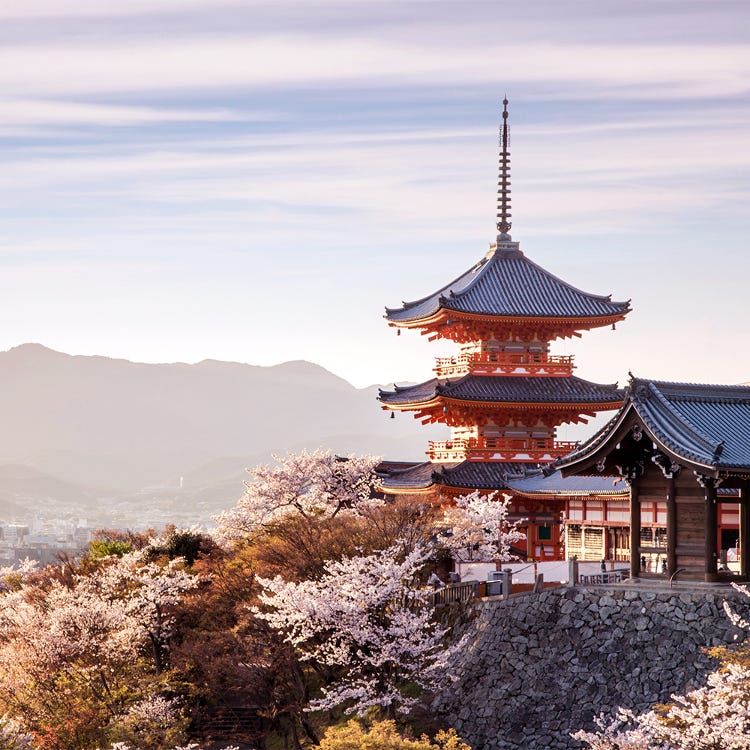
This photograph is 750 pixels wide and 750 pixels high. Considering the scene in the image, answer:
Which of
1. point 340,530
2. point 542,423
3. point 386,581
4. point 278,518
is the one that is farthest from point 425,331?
point 386,581

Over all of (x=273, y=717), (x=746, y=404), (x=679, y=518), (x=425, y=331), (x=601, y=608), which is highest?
(x=425, y=331)

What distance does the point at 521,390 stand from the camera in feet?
198

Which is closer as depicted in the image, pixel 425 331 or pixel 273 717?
pixel 273 717

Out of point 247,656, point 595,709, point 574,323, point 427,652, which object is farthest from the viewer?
point 574,323

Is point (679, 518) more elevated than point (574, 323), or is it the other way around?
point (574, 323)

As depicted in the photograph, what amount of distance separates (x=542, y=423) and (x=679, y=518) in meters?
25.3

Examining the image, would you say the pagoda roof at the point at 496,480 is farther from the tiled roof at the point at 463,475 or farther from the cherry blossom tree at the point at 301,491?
the cherry blossom tree at the point at 301,491

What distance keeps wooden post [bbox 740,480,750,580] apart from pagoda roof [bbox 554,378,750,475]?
122cm

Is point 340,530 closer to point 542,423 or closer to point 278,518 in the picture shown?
point 278,518

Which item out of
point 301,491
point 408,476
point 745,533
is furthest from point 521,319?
point 745,533

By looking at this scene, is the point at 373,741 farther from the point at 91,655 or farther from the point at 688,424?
the point at 91,655

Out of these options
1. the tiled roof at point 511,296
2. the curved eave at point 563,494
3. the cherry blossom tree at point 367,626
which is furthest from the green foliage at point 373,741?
the tiled roof at point 511,296

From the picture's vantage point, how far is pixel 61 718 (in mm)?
44969

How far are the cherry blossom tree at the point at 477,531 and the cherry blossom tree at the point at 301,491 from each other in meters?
5.79
